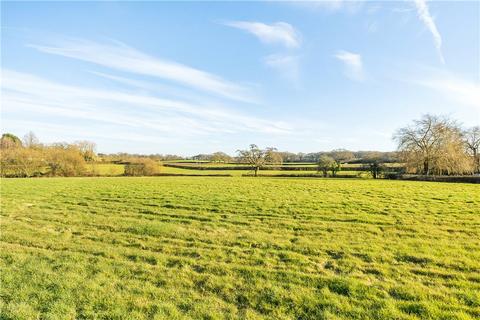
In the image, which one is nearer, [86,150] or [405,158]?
[405,158]

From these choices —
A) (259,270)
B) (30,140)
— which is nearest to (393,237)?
(259,270)

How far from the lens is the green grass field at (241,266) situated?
471 cm

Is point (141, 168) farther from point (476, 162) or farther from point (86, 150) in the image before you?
point (476, 162)

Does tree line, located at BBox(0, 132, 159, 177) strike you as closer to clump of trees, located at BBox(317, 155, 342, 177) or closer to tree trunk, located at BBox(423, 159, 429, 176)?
clump of trees, located at BBox(317, 155, 342, 177)

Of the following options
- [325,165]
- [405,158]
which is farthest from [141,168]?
[405,158]

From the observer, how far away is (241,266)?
649cm

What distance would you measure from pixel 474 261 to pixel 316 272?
4.30 m

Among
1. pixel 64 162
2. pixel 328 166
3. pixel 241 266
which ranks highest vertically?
pixel 328 166

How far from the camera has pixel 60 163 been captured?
4866 centimetres

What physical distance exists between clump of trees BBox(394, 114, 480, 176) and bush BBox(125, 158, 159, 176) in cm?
5119

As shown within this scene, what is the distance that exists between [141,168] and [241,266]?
5592cm

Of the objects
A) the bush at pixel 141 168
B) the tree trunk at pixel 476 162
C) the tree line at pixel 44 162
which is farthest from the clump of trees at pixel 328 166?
the tree line at pixel 44 162

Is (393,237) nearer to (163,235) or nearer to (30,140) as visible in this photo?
(163,235)

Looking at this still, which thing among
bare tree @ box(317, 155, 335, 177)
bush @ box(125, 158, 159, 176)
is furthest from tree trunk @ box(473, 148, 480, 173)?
bush @ box(125, 158, 159, 176)
